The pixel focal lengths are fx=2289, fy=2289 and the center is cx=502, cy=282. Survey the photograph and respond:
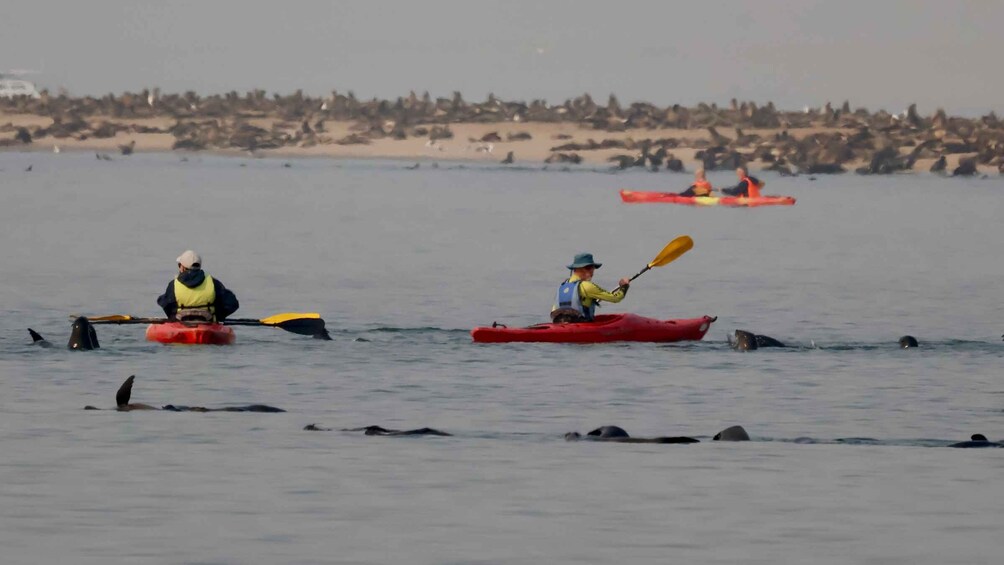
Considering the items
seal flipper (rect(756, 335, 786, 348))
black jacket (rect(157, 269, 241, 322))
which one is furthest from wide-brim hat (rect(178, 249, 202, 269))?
seal flipper (rect(756, 335, 786, 348))

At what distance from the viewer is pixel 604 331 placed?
30156mm

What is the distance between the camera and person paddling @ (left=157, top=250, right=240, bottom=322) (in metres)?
29.0

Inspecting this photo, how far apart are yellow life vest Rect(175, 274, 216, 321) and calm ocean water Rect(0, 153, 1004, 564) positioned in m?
0.54

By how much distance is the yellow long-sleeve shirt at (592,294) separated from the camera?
2950 centimetres

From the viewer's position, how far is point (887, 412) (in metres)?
24.5

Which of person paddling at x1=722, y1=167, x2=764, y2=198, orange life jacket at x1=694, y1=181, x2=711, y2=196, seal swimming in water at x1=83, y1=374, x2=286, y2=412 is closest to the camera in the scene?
seal swimming in water at x1=83, y1=374, x2=286, y2=412

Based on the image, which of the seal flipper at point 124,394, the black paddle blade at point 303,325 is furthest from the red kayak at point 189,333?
the seal flipper at point 124,394

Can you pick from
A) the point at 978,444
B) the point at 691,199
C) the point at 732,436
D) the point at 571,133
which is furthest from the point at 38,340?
the point at 571,133

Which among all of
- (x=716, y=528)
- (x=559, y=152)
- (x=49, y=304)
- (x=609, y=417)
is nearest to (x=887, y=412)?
(x=609, y=417)

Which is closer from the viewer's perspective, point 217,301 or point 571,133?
point 217,301

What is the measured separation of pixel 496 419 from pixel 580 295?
22.2ft

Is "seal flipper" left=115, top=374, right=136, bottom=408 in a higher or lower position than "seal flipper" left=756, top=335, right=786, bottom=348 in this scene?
higher

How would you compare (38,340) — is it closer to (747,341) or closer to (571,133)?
(747,341)

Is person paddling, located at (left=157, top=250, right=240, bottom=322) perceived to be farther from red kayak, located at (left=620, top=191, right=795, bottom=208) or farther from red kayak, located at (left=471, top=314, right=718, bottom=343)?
red kayak, located at (left=620, top=191, right=795, bottom=208)
